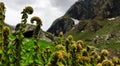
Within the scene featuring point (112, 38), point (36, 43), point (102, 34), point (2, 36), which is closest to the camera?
point (2, 36)

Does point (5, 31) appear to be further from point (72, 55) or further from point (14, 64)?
point (72, 55)

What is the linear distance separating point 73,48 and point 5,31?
2646mm

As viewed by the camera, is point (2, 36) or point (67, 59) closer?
point (2, 36)

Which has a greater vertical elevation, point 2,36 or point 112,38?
point 2,36

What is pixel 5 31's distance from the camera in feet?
27.9

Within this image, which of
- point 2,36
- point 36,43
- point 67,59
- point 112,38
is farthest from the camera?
point 112,38

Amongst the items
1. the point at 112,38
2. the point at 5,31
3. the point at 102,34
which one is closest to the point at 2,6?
the point at 5,31

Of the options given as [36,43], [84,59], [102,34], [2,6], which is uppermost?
[2,6]

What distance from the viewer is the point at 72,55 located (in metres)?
10.8

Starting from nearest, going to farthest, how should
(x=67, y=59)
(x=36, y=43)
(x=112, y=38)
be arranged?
(x=36, y=43)
(x=67, y=59)
(x=112, y=38)

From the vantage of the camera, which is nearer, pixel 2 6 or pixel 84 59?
pixel 2 6

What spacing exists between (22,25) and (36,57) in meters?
1.00

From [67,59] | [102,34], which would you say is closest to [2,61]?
[67,59]

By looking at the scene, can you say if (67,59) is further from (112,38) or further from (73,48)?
(112,38)
